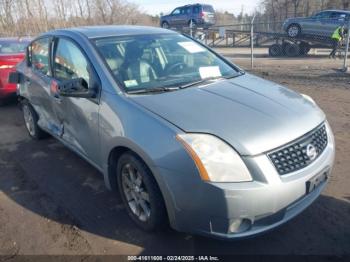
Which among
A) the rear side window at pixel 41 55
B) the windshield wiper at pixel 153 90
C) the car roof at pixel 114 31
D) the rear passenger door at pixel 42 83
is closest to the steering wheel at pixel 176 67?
the windshield wiper at pixel 153 90

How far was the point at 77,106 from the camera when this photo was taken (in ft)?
11.3

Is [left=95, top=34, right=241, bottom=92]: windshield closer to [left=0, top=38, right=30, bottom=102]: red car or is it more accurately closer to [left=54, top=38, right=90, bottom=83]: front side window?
[left=54, top=38, right=90, bottom=83]: front side window

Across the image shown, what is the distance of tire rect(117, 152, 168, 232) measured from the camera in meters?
2.62

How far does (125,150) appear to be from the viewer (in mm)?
2896

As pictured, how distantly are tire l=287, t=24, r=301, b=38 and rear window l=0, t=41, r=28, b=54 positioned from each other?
1510cm

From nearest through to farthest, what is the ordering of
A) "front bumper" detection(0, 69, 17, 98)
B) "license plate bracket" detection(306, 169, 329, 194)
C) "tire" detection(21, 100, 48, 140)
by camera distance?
"license plate bracket" detection(306, 169, 329, 194)
"tire" detection(21, 100, 48, 140)
"front bumper" detection(0, 69, 17, 98)

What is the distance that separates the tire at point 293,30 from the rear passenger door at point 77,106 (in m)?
17.1

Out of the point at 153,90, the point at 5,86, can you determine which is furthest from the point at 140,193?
the point at 5,86

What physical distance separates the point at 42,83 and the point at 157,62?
1819 mm

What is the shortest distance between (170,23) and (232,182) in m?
28.1

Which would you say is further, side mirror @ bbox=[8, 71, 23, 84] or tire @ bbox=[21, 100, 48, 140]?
side mirror @ bbox=[8, 71, 23, 84]

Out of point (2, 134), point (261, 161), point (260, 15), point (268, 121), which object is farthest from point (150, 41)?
point (260, 15)

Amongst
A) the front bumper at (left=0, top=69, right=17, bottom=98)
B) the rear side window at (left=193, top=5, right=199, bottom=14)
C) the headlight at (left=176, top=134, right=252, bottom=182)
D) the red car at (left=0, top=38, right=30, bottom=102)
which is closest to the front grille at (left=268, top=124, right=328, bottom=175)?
the headlight at (left=176, top=134, right=252, bottom=182)

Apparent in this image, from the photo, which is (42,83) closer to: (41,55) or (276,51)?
(41,55)
